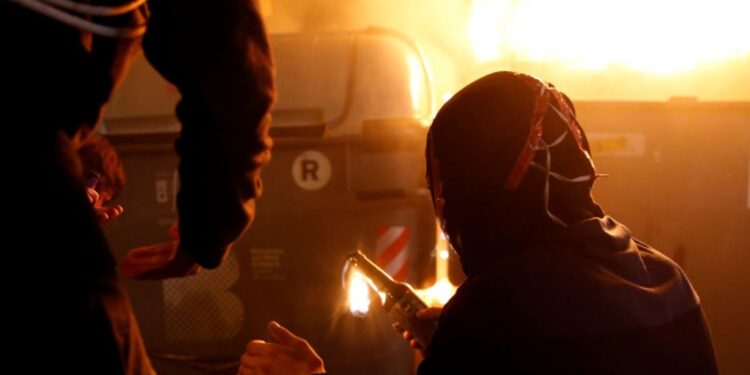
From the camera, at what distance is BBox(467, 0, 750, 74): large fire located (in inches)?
251

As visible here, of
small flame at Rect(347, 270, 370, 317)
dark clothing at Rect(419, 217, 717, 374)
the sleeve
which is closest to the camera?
the sleeve

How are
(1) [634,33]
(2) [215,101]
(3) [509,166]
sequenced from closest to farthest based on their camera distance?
(2) [215,101] < (3) [509,166] < (1) [634,33]

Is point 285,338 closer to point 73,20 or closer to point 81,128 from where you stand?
point 81,128

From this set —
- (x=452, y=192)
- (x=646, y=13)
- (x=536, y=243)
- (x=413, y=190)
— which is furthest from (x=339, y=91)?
(x=646, y=13)

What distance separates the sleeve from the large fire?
555 centimetres

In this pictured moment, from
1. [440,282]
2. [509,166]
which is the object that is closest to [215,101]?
[509,166]

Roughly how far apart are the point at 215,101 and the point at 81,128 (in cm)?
24

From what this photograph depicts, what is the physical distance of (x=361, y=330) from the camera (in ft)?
11.9

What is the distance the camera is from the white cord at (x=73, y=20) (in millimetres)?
1134

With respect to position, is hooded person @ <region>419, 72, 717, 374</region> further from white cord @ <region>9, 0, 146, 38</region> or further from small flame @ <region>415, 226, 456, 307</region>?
small flame @ <region>415, 226, 456, 307</region>

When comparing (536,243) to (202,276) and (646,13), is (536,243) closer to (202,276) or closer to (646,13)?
(202,276)

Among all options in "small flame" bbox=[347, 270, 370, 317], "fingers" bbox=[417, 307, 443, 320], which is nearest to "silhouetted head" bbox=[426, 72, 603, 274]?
"fingers" bbox=[417, 307, 443, 320]

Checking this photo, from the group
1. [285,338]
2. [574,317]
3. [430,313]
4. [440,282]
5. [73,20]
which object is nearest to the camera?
[73,20]

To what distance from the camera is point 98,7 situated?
120 centimetres
